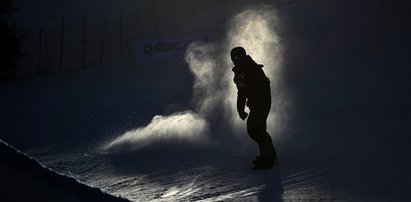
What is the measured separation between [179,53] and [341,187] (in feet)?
75.3

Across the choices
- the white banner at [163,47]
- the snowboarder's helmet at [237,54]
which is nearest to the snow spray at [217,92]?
the white banner at [163,47]

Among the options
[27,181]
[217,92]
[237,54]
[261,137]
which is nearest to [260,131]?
[261,137]

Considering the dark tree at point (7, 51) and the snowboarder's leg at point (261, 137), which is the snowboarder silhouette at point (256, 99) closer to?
the snowboarder's leg at point (261, 137)

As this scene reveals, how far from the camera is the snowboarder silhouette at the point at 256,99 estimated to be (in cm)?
950

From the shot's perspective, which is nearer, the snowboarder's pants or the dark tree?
the snowboarder's pants

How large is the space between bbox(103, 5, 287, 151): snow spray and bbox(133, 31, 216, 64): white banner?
16.1 inches

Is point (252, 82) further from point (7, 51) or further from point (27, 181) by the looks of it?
point (7, 51)

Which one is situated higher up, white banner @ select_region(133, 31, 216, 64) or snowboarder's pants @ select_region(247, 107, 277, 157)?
white banner @ select_region(133, 31, 216, 64)

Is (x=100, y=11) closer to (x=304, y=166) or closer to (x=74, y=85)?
(x=74, y=85)

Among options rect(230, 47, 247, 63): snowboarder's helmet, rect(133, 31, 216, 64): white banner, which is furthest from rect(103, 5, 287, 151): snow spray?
rect(230, 47, 247, 63): snowboarder's helmet

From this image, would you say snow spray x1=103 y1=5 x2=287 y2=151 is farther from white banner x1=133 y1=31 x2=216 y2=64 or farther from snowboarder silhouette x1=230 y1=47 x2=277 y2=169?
snowboarder silhouette x1=230 y1=47 x2=277 y2=169

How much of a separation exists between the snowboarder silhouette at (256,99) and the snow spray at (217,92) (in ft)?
9.38

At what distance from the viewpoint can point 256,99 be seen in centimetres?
957

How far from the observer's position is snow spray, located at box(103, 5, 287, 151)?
13.3m
